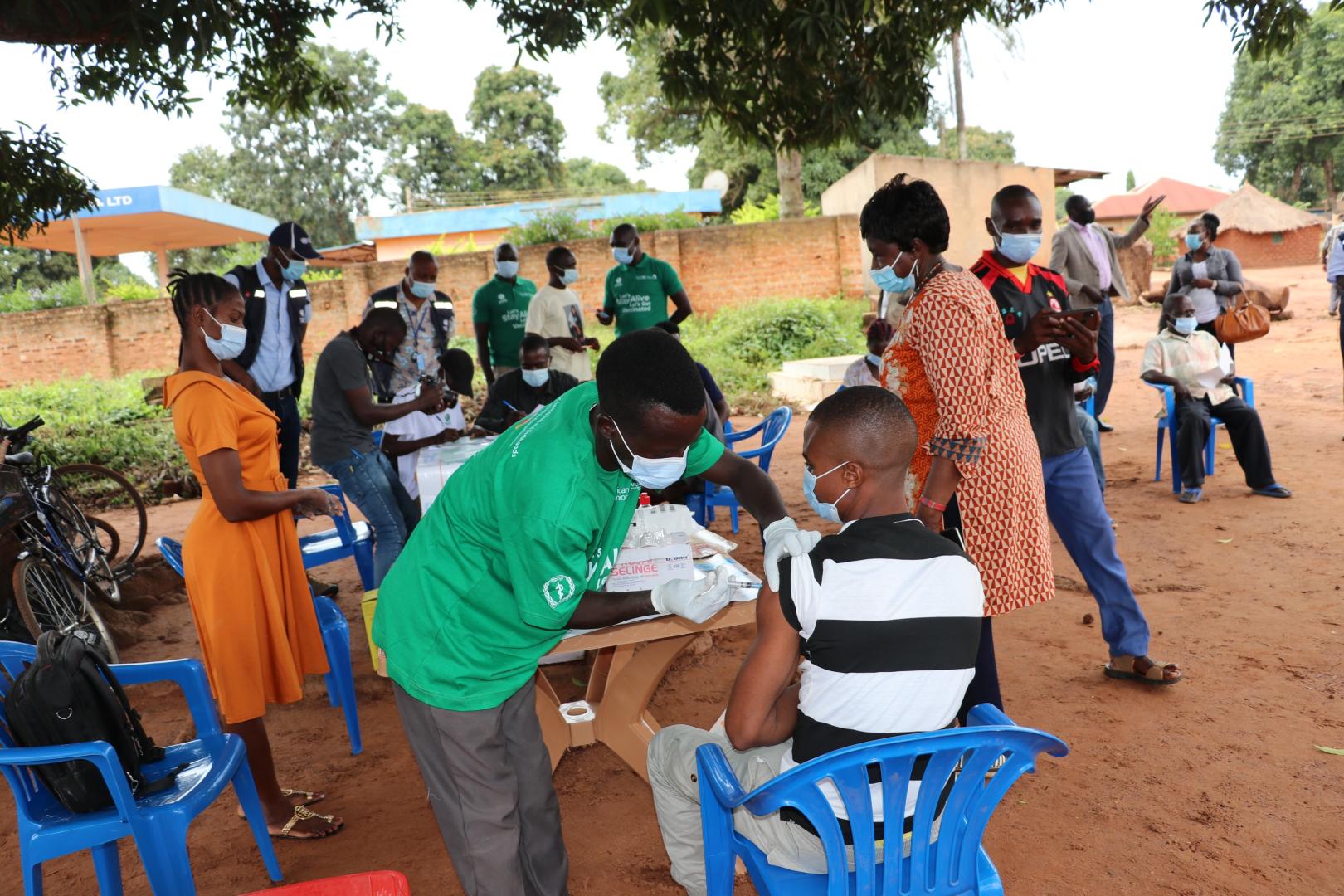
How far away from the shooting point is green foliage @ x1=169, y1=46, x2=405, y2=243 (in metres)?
31.7

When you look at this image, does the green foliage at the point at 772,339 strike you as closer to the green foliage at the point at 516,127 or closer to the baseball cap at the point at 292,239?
the baseball cap at the point at 292,239

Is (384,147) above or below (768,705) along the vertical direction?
above

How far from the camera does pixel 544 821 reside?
7.14 feet

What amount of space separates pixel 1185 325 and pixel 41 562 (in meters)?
7.14

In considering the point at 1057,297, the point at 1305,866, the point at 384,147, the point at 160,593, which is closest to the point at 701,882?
the point at 1305,866

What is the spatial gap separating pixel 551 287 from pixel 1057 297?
4.31 m

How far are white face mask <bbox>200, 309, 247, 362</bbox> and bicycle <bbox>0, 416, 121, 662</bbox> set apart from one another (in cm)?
230

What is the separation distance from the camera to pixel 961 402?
2.65 meters

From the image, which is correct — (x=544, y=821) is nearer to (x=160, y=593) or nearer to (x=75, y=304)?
(x=160, y=593)

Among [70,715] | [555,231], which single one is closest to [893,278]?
[70,715]

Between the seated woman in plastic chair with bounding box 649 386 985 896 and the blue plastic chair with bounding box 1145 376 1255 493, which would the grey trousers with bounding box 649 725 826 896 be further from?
the blue plastic chair with bounding box 1145 376 1255 493

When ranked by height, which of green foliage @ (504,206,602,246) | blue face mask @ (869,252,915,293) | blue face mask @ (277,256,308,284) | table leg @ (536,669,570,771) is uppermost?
green foliage @ (504,206,602,246)

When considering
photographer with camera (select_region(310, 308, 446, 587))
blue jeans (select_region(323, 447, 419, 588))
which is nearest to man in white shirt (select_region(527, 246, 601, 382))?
photographer with camera (select_region(310, 308, 446, 587))

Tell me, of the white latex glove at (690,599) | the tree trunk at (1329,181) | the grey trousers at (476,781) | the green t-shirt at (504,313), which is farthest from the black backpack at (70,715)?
the tree trunk at (1329,181)
